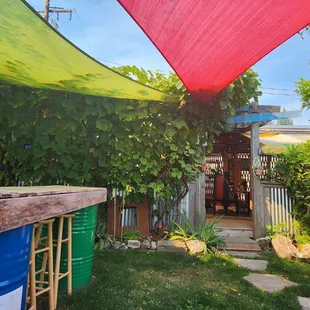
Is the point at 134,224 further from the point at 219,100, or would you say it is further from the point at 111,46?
the point at 111,46

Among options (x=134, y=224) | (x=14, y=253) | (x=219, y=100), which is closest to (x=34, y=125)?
(x=134, y=224)

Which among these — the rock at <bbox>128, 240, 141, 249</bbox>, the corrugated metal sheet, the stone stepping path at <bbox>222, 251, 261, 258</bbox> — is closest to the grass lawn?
the rock at <bbox>128, 240, 141, 249</bbox>

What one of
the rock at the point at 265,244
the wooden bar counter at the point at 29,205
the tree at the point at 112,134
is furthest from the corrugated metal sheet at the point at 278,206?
the wooden bar counter at the point at 29,205

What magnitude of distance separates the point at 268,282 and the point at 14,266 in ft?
9.11

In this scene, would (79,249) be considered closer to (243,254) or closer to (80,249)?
(80,249)

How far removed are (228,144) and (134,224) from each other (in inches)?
237

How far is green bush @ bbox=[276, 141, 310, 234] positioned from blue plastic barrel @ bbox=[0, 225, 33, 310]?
181 inches

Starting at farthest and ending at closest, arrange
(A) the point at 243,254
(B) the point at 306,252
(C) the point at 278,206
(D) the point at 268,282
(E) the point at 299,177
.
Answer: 1. (C) the point at 278,206
2. (E) the point at 299,177
3. (A) the point at 243,254
4. (B) the point at 306,252
5. (D) the point at 268,282

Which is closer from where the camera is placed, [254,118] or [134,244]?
[134,244]

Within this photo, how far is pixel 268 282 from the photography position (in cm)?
291

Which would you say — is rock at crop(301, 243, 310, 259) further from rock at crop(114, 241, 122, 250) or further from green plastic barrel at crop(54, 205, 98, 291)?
green plastic barrel at crop(54, 205, 98, 291)

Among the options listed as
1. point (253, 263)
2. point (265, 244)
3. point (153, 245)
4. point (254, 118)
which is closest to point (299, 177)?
point (265, 244)

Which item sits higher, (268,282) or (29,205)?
(29,205)

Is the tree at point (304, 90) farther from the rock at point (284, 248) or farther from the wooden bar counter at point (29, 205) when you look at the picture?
the wooden bar counter at point (29, 205)
